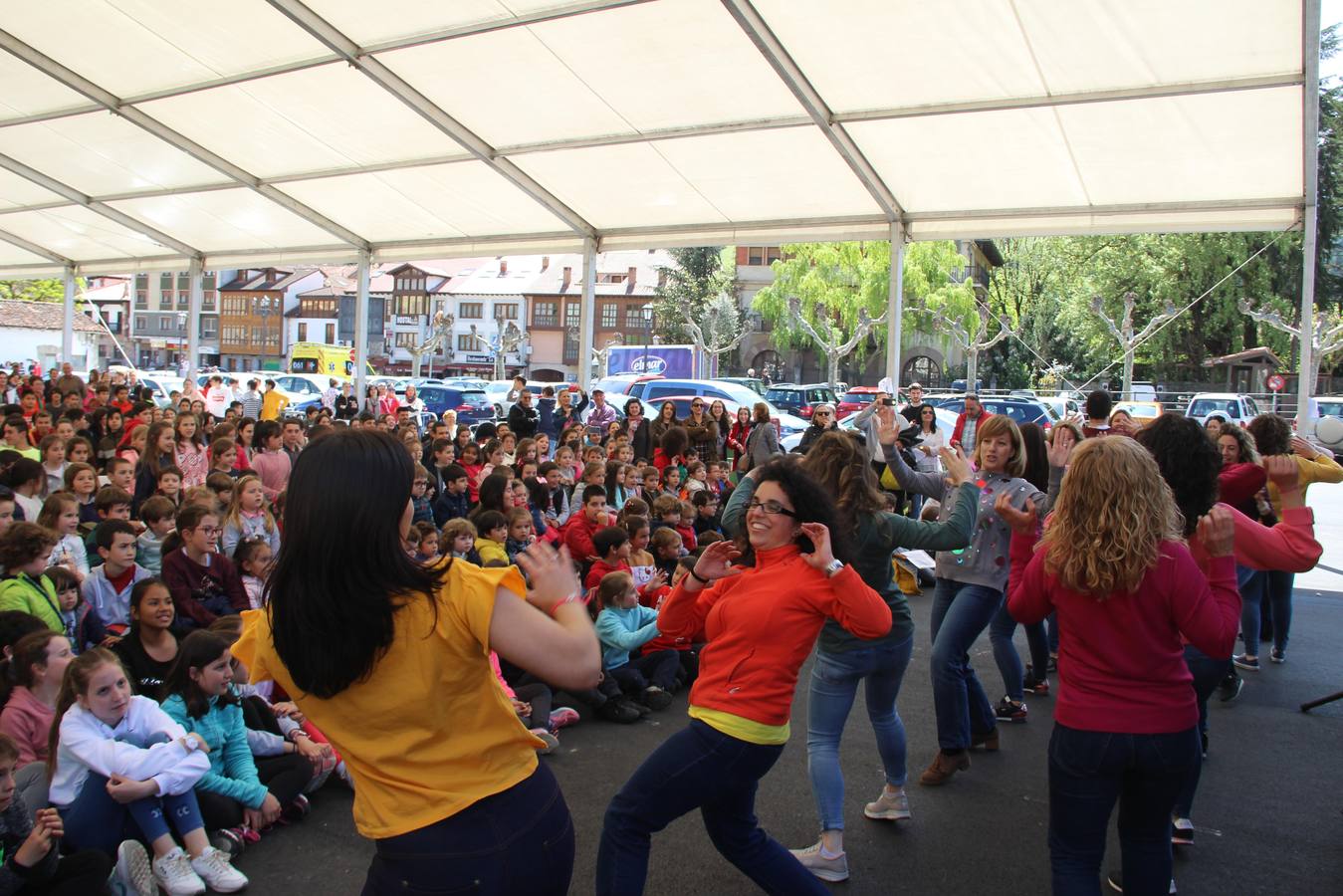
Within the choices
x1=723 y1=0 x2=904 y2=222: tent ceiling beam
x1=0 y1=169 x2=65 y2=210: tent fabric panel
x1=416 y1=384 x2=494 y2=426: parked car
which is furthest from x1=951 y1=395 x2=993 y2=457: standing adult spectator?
x1=0 y1=169 x2=65 y2=210: tent fabric panel

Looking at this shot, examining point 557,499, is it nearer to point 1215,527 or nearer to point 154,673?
point 154,673

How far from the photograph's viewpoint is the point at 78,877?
133 inches

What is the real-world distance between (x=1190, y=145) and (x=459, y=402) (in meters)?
18.6

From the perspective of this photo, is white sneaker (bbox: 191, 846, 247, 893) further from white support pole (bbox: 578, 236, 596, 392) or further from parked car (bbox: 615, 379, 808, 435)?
parked car (bbox: 615, 379, 808, 435)

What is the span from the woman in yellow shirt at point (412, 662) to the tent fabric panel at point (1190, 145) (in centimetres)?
987

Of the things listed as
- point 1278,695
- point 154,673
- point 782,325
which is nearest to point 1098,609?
point 154,673

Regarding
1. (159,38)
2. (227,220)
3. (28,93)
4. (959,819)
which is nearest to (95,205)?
(227,220)

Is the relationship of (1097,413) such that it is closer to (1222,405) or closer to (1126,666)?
(1126,666)

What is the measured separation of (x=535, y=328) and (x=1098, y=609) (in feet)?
249

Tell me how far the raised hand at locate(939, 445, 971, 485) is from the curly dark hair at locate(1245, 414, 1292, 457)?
2742 mm

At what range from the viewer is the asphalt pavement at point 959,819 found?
12.9 ft

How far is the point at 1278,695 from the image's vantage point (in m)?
6.54

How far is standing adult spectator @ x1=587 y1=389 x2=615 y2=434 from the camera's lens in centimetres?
1549

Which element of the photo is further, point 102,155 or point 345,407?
point 345,407
